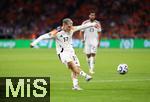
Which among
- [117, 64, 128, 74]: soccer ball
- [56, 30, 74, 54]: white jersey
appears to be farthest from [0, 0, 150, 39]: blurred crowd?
[56, 30, 74, 54]: white jersey

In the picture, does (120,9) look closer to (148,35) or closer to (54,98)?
(148,35)

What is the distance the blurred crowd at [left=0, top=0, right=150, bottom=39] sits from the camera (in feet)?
158

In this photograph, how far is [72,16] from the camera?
51375mm

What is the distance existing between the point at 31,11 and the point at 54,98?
39125 mm

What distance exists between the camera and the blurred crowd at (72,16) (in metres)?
48.3

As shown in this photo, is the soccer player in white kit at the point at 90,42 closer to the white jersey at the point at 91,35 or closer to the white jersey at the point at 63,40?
the white jersey at the point at 91,35

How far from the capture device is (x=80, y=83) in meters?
18.3

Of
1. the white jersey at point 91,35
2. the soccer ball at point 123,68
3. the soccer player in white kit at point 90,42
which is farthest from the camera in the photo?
the white jersey at point 91,35

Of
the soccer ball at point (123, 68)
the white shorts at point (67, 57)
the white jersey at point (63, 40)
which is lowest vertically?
the soccer ball at point (123, 68)

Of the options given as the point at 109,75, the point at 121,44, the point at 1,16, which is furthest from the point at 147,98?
the point at 1,16

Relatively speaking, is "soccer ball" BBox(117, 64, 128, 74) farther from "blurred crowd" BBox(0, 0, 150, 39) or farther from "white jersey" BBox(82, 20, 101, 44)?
"blurred crowd" BBox(0, 0, 150, 39)

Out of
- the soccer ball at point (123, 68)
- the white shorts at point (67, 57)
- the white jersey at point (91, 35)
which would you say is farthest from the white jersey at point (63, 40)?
the white jersey at point (91, 35)

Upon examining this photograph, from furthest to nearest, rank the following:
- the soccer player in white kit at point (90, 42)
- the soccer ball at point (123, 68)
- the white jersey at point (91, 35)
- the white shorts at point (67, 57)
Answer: the white jersey at point (91, 35) < the soccer player in white kit at point (90, 42) < the soccer ball at point (123, 68) < the white shorts at point (67, 57)

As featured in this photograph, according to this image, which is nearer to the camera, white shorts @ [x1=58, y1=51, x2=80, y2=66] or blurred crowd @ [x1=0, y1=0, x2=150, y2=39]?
white shorts @ [x1=58, y1=51, x2=80, y2=66]
